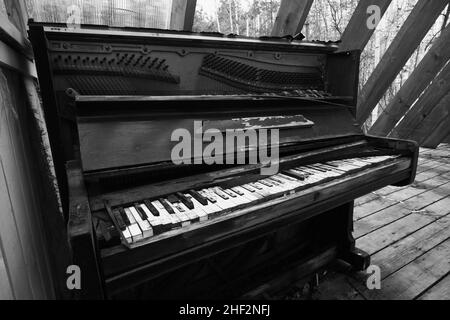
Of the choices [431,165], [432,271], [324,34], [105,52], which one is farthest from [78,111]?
[324,34]

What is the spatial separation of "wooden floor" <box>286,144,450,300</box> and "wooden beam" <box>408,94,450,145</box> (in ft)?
4.61

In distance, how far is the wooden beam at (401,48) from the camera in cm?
253

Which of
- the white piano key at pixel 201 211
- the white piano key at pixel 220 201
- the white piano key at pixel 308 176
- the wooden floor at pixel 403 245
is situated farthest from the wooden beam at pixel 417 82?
the white piano key at pixel 201 211

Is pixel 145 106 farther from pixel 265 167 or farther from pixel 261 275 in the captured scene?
pixel 261 275

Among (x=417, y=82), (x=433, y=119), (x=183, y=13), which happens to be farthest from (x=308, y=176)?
(x=433, y=119)

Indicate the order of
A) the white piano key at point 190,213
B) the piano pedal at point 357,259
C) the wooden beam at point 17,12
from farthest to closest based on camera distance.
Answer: the piano pedal at point 357,259, the wooden beam at point 17,12, the white piano key at point 190,213

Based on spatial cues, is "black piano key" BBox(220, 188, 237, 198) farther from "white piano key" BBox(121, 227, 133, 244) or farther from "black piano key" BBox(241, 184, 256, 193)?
"white piano key" BBox(121, 227, 133, 244)

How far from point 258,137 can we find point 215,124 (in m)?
0.22

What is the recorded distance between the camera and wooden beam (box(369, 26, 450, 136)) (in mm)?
3146

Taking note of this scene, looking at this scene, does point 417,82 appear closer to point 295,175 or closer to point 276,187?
point 295,175

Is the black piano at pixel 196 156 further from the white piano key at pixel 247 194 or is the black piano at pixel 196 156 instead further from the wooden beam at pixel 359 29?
the wooden beam at pixel 359 29

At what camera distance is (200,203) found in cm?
95

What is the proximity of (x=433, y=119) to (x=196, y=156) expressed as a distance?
474 cm

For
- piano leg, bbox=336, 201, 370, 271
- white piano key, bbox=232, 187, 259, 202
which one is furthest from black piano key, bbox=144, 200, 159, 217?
piano leg, bbox=336, 201, 370, 271
